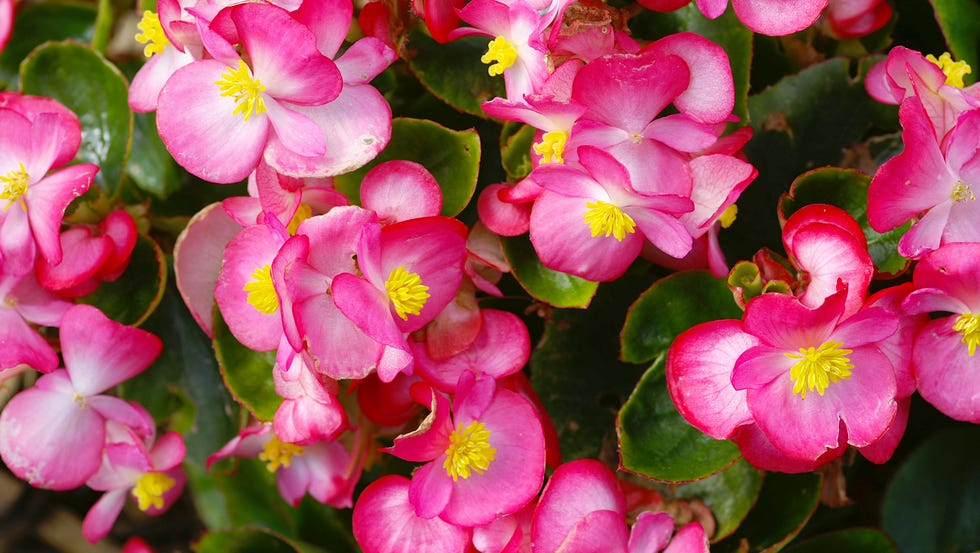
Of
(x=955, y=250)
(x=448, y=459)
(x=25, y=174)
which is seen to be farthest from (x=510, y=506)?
(x=25, y=174)

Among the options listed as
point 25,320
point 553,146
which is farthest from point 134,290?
point 553,146

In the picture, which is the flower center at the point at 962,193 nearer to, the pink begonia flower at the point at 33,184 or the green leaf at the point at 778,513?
the green leaf at the point at 778,513

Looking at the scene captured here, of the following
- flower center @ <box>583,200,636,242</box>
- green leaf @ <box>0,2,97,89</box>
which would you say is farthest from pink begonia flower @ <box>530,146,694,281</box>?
green leaf @ <box>0,2,97,89</box>

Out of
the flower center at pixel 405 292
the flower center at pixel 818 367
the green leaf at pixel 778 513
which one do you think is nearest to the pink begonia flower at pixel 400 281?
the flower center at pixel 405 292

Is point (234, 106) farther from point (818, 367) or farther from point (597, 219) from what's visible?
point (818, 367)

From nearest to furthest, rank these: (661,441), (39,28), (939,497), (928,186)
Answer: (928,186) → (661,441) → (939,497) → (39,28)

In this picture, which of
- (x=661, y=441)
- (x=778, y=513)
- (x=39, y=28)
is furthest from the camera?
(x=39, y=28)

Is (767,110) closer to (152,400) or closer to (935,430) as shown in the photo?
(935,430)
